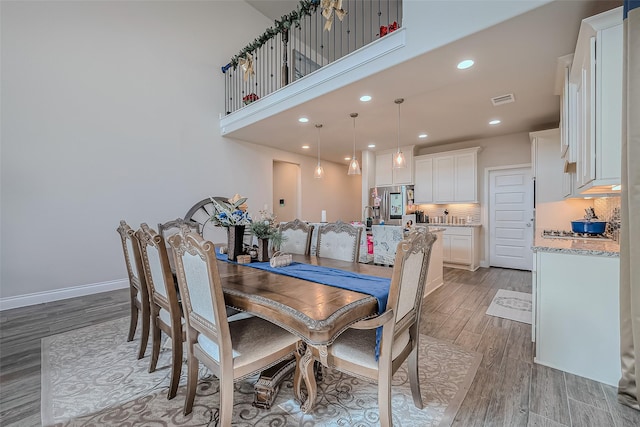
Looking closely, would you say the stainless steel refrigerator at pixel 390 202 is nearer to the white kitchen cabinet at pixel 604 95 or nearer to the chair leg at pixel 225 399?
the white kitchen cabinet at pixel 604 95

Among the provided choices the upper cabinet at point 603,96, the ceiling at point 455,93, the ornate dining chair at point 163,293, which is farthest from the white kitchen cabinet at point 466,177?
the ornate dining chair at point 163,293

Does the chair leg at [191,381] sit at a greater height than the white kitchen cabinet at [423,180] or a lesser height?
lesser

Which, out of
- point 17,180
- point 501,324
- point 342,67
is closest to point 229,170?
point 17,180

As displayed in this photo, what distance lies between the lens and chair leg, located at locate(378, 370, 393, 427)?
49.6 inches

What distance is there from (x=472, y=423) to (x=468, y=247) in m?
4.33

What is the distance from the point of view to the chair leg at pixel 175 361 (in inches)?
65.0

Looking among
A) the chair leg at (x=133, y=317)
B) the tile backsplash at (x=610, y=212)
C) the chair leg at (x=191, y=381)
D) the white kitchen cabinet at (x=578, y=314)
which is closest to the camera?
the chair leg at (x=191, y=381)

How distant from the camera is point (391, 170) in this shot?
6410 mm

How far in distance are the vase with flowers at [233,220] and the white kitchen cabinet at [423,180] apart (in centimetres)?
483

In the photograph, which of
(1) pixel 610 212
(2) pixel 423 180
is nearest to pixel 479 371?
(1) pixel 610 212

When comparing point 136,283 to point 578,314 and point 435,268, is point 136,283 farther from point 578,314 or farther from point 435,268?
point 435,268

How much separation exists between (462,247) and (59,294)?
21.7ft

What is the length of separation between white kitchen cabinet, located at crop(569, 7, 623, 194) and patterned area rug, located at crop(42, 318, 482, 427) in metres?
1.64

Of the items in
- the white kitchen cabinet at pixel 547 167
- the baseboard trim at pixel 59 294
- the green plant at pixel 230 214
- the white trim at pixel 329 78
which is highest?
the white trim at pixel 329 78
